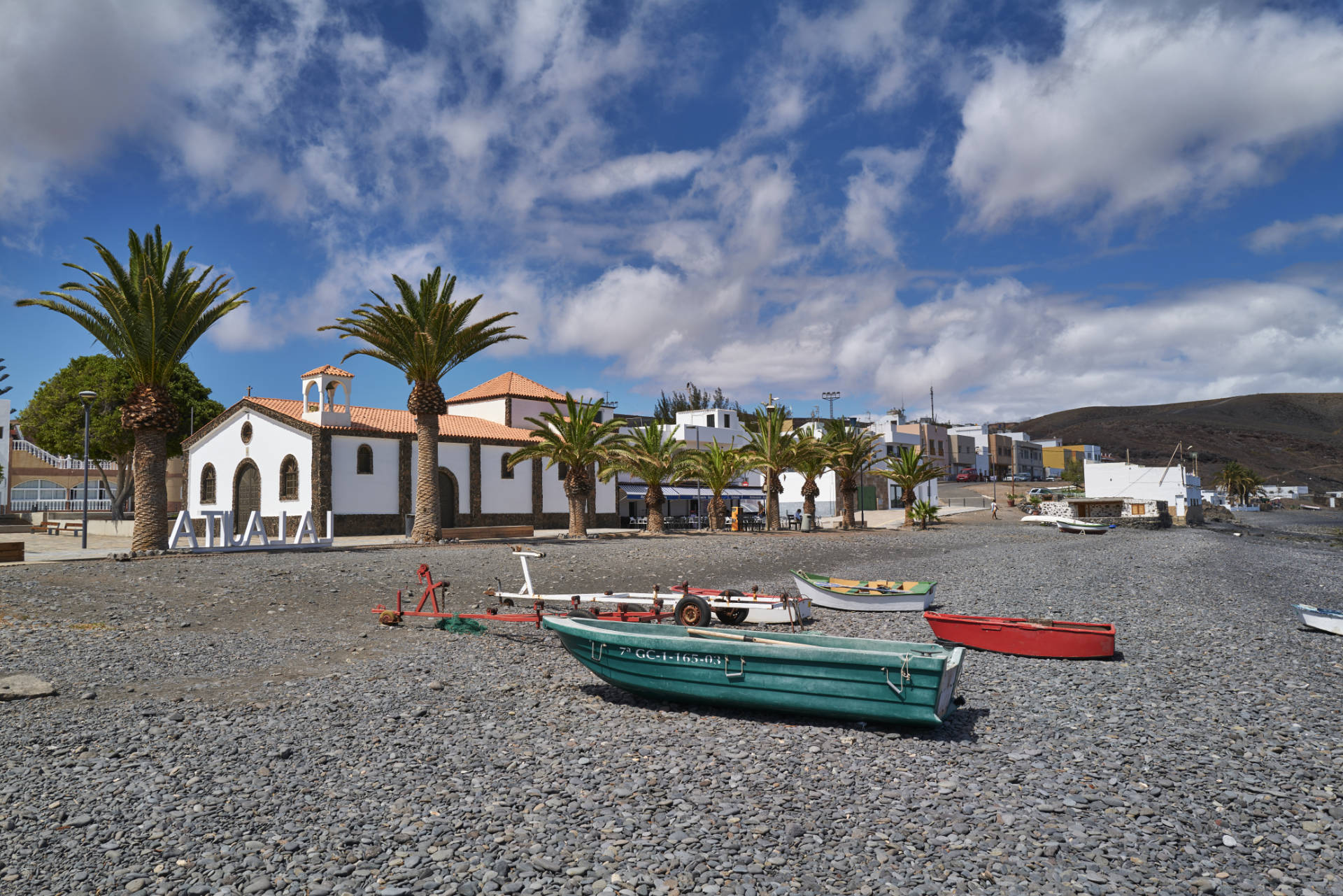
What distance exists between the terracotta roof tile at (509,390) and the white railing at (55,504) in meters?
28.4

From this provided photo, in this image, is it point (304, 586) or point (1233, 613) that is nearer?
point (1233, 613)

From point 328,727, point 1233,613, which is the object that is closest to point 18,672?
point 328,727

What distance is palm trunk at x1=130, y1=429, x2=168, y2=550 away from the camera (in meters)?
22.5

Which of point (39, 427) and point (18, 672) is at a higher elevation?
point (39, 427)

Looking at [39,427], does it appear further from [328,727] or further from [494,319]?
[328,727]

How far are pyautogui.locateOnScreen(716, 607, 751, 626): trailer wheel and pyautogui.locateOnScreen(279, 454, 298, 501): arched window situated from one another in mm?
29242

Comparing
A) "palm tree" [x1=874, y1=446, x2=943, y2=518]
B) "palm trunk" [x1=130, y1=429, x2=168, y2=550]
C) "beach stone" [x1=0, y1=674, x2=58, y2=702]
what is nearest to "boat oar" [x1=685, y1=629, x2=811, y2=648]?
"beach stone" [x1=0, y1=674, x2=58, y2=702]

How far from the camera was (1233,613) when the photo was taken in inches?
627

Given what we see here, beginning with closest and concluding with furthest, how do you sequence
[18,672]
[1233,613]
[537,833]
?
[537,833] → [18,672] → [1233,613]

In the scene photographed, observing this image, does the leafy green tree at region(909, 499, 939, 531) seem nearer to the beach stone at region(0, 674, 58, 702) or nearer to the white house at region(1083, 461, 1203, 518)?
the white house at region(1083, 461, 1203, 518)

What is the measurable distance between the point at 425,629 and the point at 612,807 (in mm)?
8334

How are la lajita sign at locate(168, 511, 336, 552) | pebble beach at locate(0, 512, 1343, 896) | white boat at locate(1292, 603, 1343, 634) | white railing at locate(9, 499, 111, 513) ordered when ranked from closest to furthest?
pebble beach at locate(0, 512, 1343, 896), white boat at locate(1292, 603, 1343, 634), la lajita sign at locate(168, 511, 336, 552), white railing at locate(9, 499, 111, 513)

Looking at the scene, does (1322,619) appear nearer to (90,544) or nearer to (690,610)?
(690,610)

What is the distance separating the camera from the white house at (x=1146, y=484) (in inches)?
2798
